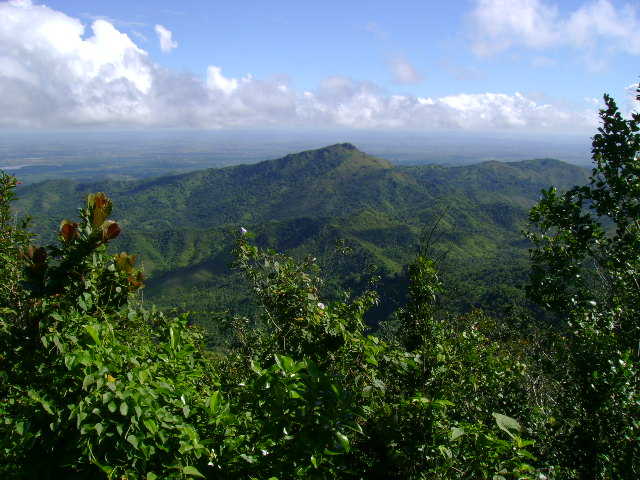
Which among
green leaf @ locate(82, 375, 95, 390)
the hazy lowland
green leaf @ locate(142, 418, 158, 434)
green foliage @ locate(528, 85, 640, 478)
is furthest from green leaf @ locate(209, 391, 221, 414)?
green foliage @ locate(528, 85, 640, 478)

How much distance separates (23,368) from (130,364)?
1062mm

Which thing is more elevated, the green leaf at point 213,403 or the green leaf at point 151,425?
the green leaf at point 151,425

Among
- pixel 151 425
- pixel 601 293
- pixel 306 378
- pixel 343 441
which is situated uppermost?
pixel 306 378

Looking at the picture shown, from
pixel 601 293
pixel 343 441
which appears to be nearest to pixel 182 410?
pixel 343 441

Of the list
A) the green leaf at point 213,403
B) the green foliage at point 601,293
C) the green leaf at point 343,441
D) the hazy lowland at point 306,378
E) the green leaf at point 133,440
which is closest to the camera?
the green leaf at point 133,440

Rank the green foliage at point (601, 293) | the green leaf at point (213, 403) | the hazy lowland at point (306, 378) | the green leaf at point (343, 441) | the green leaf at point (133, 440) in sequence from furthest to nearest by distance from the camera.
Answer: the green foliage at point (601, 293), the green leaf at point (213, 403), the hazy lowland at point (306, 378), the green leaf at point (343, 441), the green leaf at point (133, 440)

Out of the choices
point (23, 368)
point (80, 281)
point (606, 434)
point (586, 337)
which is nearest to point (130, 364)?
point (23, 368)

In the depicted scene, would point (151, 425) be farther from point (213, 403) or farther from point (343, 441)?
point (343, 441)

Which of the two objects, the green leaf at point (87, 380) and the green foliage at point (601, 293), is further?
the green foliage at point (601, 293)

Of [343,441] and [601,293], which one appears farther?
[601,293]

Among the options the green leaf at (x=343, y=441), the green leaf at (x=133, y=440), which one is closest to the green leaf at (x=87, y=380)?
the green leaf at (x=133, y=440)

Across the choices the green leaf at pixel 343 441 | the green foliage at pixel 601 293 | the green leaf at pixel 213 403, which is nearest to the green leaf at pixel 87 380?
the green leaf at pixel 213 403

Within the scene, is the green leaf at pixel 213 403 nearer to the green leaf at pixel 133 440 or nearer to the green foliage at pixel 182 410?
the green foliage at pixel 182 410

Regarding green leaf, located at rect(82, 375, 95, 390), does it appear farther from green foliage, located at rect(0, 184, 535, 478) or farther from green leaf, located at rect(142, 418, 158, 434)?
green leaf, located at rect(142, 418, 158, 434)
